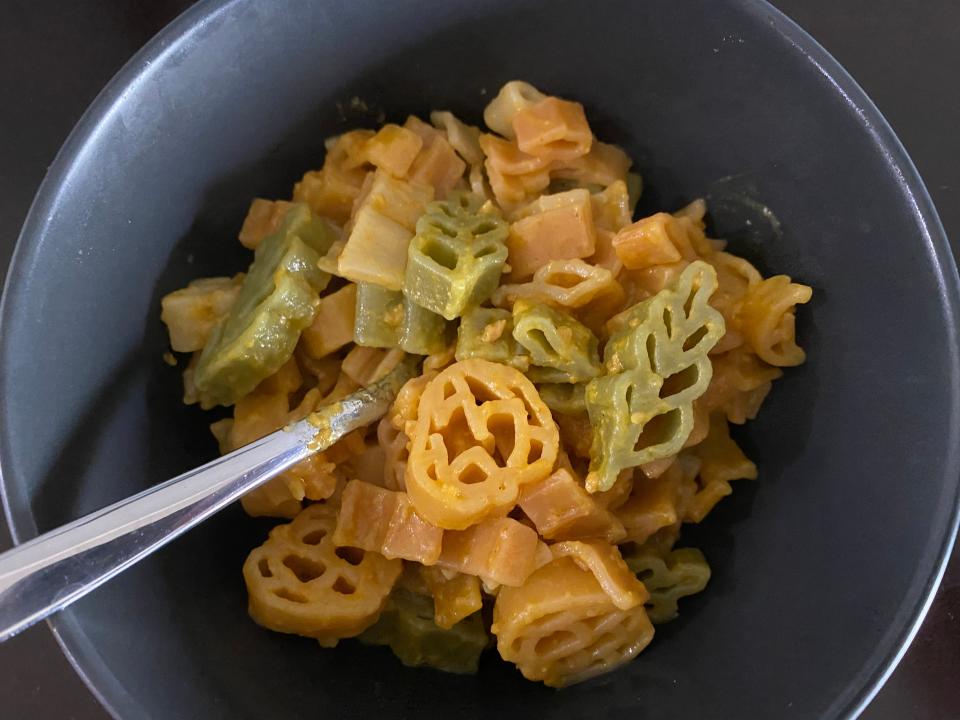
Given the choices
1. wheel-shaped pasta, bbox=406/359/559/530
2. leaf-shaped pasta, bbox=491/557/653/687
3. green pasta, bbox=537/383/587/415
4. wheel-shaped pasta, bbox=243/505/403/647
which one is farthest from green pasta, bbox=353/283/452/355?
leaf-shaped pasta, bbox=491/557/653/687

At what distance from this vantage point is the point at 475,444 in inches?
60.6

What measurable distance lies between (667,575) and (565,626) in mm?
234

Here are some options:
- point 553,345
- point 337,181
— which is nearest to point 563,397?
point 553,345

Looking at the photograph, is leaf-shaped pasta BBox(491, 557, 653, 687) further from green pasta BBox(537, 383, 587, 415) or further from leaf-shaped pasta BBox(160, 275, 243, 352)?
leaf-shaped pasta BBox(160, 275, 243, 352)

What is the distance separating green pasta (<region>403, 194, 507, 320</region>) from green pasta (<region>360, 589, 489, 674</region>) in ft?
1.81

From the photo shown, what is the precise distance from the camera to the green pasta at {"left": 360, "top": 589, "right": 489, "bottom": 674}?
1663 millimetres

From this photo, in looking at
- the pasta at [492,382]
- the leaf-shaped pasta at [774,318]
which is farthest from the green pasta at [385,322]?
the leaf-shaped pasta at [774,318]

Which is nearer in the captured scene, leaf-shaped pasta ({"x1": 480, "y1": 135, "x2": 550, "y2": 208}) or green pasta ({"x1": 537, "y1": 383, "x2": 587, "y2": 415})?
green pasta ({"x1": 537, "y1": 383, "x2": 587, "y2": 415})

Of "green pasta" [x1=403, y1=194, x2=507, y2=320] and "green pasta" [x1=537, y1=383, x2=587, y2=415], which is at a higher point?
"green pasta" [x1=403, y1=194, x2=507, y2=320]

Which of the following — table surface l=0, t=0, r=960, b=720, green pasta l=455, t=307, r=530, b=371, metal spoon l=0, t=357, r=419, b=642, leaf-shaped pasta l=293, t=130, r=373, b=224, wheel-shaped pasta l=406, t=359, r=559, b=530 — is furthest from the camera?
table surface l=0, t=0, r=960, b=720

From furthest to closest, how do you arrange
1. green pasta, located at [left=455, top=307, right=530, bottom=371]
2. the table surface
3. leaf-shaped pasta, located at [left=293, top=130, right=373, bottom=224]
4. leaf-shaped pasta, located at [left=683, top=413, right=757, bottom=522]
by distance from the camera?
the table surface, leaf-shaped pasta, located at [left=293, top=130, right=373, bottom=224], leaf-shaped pasta, located at [left=683, top=413, right=757, bottom=522], green pasta, located at [left=455, top=307, right=530, bottom=371]

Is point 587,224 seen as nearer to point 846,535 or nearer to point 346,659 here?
point 846,535

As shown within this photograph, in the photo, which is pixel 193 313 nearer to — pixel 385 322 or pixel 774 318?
pixel 385 322

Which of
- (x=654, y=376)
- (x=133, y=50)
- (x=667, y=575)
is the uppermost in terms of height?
(x=133, y=50)
